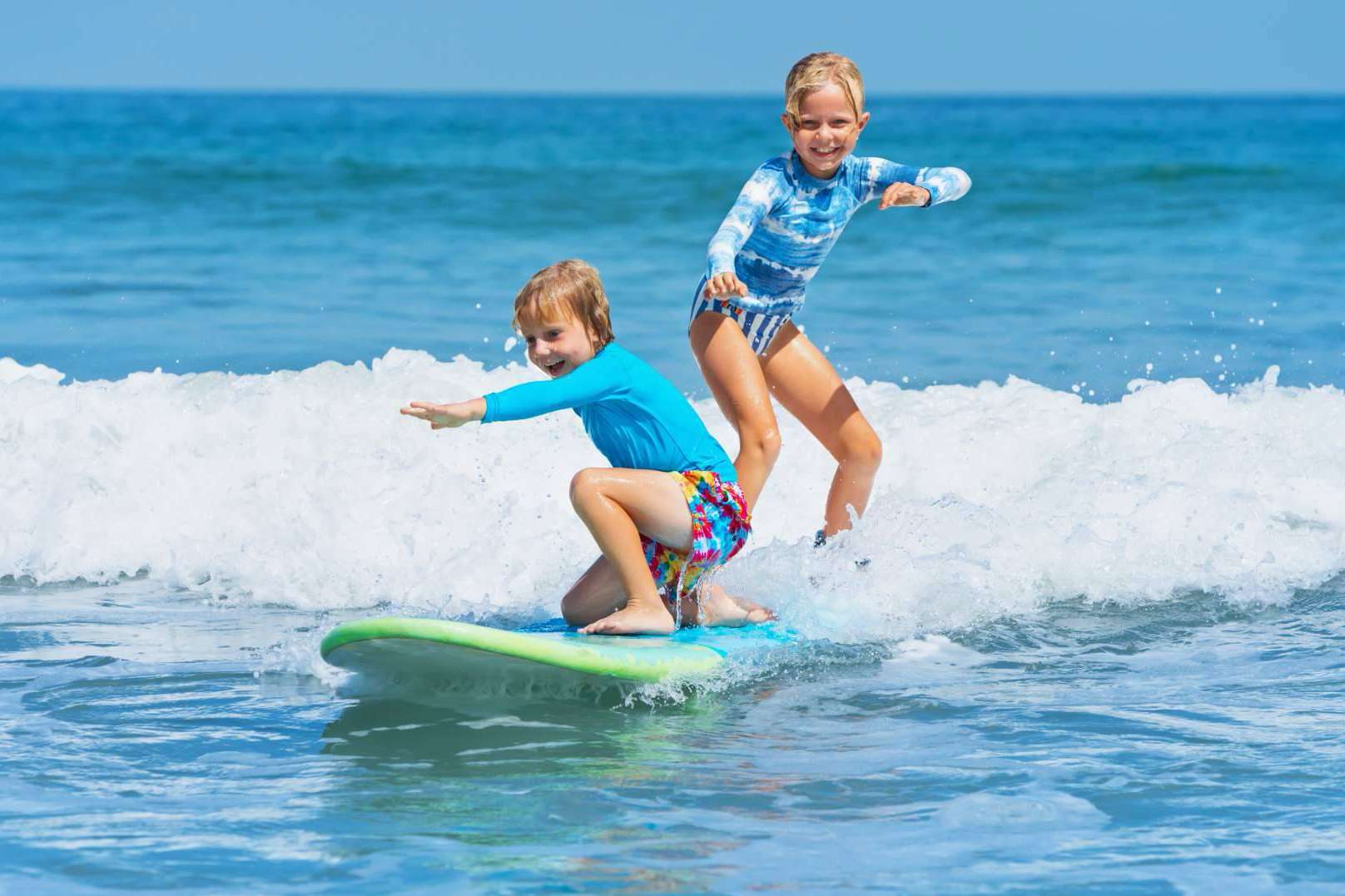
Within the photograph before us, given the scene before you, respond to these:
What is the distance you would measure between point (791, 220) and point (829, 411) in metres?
0.72

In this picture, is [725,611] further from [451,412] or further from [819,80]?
[819,80]

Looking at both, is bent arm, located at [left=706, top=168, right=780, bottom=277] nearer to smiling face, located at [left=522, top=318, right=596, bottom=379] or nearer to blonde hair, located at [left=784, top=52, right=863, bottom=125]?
blonde hair, located at [left=784, top=52, right=863, bottom=125]

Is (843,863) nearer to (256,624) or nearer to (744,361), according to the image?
(744,361)

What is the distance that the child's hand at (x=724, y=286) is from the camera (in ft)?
16.4

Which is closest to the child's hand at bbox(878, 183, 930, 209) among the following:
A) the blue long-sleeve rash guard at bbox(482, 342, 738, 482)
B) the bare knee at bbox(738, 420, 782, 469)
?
the bare knee at bbox(738, 420, 782, 469)

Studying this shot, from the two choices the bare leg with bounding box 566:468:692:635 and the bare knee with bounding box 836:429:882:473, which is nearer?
the bare leg with bounding box 566:468:692:635

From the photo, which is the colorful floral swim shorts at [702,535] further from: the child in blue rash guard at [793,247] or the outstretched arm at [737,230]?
the outstretched arm at [737,230]

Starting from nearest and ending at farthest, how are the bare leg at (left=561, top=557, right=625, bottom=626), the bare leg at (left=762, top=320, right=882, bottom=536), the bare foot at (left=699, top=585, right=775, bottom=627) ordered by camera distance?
the bare leg at (left=561, top=557, right=625, bottom=626) → the bare foot at (left=699, top=585, right=775, bottom=627) → the bare leg at (left=762, top=320, right=882, bottom=536)

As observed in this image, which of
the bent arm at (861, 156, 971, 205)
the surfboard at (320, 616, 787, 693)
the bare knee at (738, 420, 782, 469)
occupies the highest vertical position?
the bent arm at (861, 156, 971, 205)

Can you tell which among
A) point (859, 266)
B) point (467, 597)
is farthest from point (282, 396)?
point (859, 266)

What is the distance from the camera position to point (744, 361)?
222 inches

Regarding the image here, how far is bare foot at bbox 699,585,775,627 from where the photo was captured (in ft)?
17.4

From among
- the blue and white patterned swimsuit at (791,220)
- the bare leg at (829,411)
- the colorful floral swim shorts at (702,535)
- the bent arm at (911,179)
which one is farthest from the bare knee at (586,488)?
the bent arm at (911,179)

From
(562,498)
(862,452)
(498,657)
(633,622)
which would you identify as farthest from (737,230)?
(562,498)
